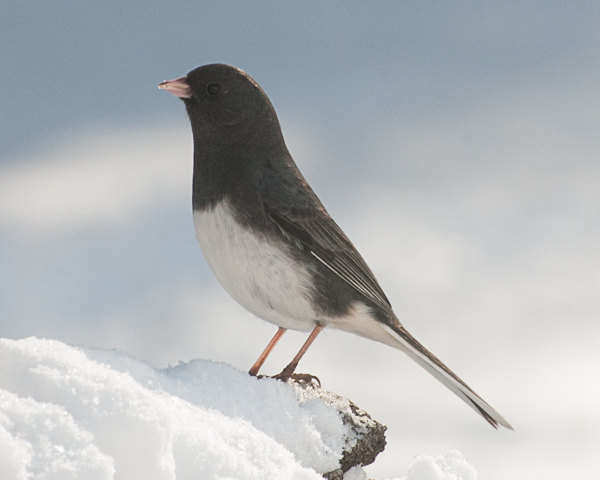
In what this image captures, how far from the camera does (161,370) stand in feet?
11.7

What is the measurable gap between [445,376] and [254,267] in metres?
1.70

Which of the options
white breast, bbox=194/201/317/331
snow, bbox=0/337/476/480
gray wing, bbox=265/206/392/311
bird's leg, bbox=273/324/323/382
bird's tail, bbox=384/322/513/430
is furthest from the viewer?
bird's tail, bbox=384/322/513/430

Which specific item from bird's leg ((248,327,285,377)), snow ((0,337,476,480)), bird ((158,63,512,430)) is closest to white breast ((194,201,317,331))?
bird ((158,63,512,430))

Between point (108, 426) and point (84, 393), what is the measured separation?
0.18 m

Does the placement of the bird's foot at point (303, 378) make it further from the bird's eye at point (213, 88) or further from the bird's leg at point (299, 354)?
the bird's eye at point (213, 88)

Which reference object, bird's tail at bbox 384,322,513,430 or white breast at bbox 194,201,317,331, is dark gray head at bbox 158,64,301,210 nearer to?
white breast at bbox 194,201,317,331

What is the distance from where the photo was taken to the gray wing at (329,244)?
4102mm

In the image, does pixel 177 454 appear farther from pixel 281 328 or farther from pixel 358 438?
pixel 281 328

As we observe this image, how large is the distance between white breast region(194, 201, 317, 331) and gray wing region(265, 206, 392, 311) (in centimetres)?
19

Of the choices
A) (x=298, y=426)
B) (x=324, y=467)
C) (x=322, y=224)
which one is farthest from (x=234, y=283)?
(x=324, y=467)

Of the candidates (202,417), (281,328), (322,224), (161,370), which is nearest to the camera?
(202,417)

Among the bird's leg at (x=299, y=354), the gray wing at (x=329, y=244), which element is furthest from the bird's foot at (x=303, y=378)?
the gray wing at (x=329, y=244)

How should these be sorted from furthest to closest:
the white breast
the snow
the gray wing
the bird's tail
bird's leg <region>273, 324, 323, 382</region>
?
1. the bird's tail
2. bird's leg <region>273, 324, 323, 382</region>
3. the gray wing
4. the white breast
5. the snow

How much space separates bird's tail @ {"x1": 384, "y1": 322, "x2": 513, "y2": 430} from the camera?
14.5 ft
